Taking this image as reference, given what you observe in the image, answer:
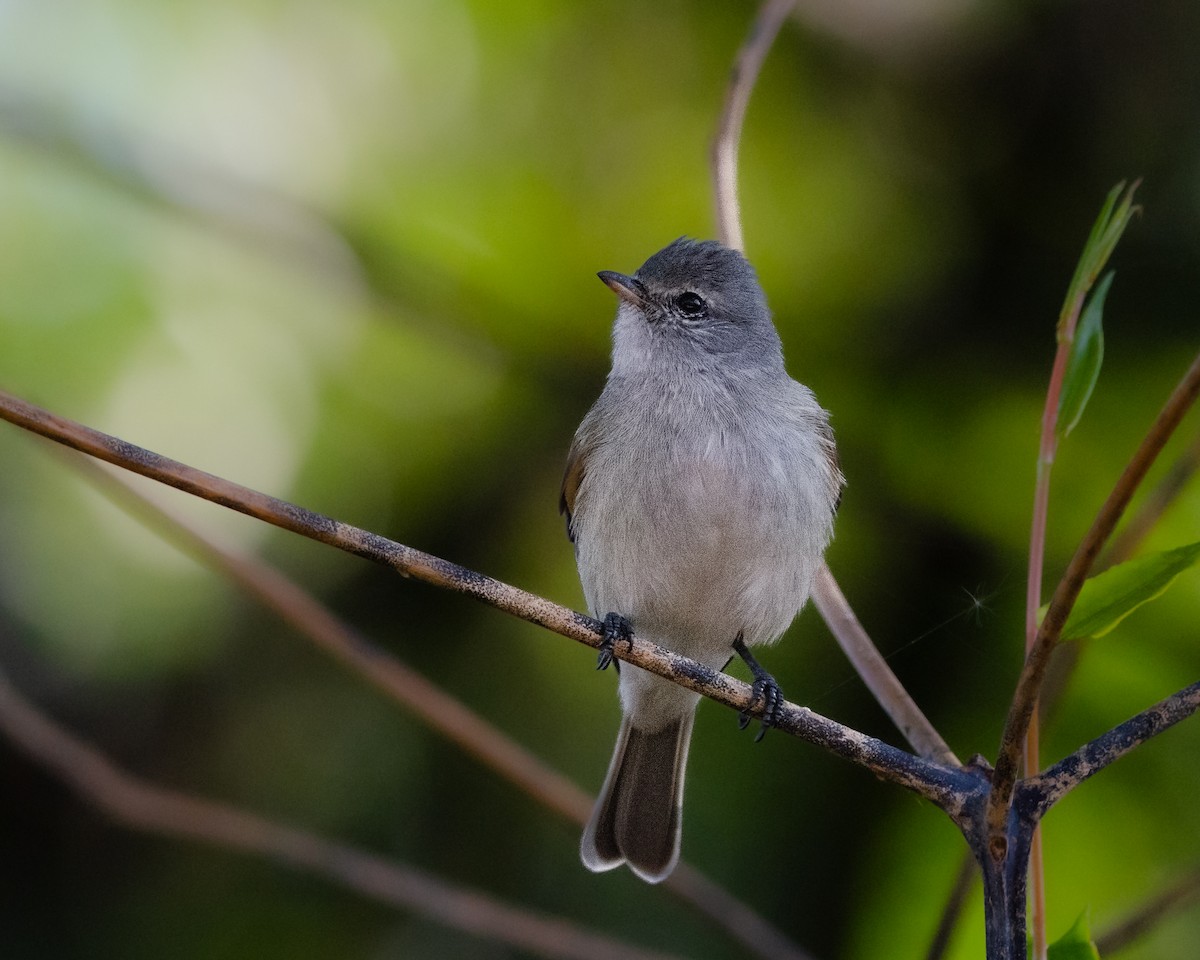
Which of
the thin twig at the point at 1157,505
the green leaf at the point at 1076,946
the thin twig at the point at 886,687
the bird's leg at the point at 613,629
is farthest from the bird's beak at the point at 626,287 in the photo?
the green leaf at the point at 1076,946

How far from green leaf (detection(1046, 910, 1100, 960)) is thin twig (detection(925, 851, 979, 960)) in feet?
1.11

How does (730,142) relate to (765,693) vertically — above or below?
above

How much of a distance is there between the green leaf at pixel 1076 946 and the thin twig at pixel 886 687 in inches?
9.3

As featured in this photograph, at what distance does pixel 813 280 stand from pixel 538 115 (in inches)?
33.1

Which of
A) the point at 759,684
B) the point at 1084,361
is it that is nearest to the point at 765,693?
the point at 759,684

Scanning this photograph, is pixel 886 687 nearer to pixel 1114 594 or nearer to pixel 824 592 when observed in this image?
pixel 824 592

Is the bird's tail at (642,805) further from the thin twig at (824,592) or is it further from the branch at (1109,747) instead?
the branch at (1109,747)

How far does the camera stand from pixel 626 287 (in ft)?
9.16

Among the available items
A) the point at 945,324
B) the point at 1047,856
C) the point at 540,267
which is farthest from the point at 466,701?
the point at 945,324

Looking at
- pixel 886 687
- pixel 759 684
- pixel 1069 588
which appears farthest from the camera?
pixel 759 684

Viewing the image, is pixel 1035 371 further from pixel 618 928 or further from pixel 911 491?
pixel 618 928

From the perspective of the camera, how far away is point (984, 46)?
3.18 m

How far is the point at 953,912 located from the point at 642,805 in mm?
958

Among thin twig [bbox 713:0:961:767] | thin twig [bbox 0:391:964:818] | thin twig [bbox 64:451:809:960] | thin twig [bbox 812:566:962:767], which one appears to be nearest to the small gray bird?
thin twig [bbox 64:451:809:960]
